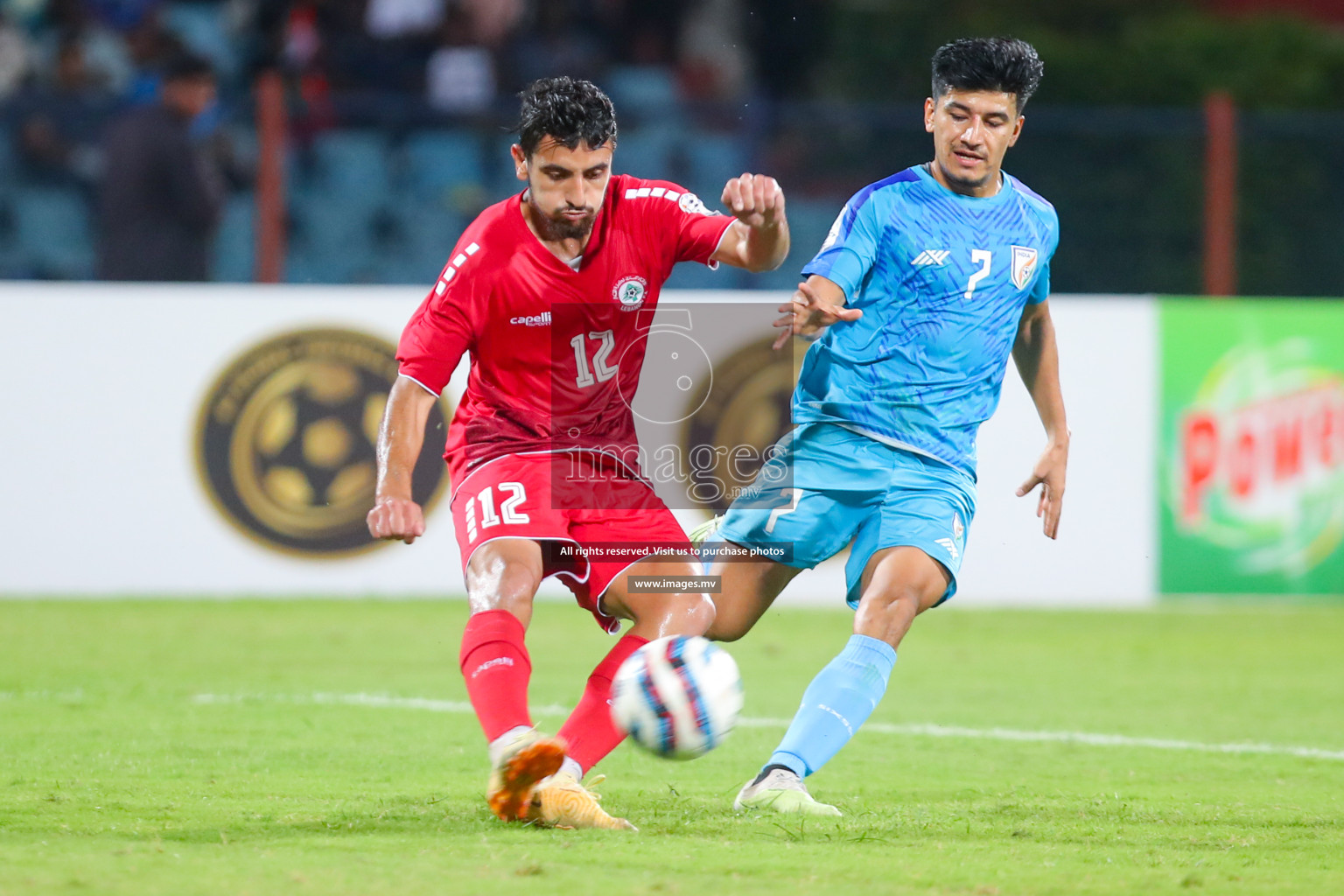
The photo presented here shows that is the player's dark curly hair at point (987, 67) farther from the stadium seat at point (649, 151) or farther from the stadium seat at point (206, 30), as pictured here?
the stadium seat at point (206, 30)

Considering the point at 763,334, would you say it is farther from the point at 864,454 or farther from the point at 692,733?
the point at 692,733

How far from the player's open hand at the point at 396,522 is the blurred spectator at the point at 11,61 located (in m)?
10.0

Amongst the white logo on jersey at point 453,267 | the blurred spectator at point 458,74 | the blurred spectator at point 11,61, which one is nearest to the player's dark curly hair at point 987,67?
the white logo on jersey at point 453,267

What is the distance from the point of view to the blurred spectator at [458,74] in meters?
13.8

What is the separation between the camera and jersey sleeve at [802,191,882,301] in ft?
16.0

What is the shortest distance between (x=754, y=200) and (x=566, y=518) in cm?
98

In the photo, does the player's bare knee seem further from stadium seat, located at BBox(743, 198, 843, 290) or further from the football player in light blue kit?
stadium seat, located at BBox(743, 198, 843, 290)

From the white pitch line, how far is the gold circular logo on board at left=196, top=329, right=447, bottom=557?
308cm

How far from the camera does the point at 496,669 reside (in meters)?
4.44

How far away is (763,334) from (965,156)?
5153 millimetres

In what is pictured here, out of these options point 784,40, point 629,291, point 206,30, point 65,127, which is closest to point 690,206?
point 629,291

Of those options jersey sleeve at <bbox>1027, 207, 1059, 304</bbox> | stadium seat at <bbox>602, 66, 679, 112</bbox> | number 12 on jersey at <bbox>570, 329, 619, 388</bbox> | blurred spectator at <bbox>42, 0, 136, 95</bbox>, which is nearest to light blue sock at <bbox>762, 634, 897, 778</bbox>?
number 12 on jersey at <bbox>570, 329, 619, 388</bbox>

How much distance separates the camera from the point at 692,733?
4273mm

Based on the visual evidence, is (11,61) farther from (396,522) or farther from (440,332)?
(396,522)
